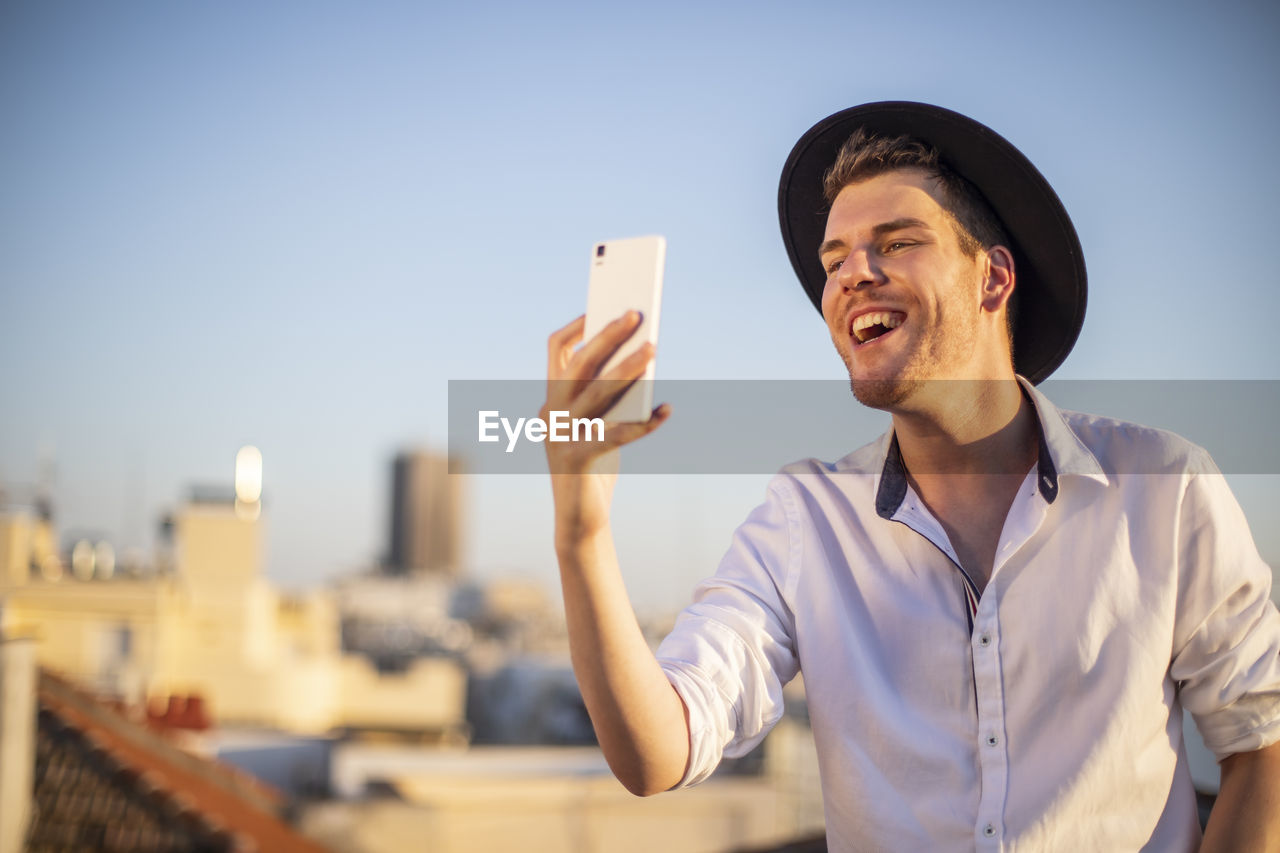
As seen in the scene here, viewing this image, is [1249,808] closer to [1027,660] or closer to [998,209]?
[1027,660]

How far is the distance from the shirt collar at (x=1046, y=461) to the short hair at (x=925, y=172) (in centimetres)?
37

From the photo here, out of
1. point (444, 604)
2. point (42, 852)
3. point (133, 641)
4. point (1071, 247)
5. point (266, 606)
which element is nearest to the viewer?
point (1071, 247)

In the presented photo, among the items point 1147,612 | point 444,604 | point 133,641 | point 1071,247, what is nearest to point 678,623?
point 1147,612

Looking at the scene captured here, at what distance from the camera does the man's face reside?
195 cm

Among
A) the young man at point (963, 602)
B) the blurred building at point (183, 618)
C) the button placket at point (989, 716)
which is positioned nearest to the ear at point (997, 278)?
the young man at point (963, 602)

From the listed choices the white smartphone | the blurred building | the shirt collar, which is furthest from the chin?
the blurred building

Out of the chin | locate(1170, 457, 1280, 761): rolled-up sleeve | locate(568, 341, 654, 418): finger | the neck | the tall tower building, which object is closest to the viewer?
locate(568, 341, 654, 418): finger

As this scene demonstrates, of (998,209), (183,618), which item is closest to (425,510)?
(183,618)

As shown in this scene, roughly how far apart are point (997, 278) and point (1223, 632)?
850mm

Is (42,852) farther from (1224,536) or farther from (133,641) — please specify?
(133,641)

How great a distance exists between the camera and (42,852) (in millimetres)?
6785

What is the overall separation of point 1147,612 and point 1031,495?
292 millimetres

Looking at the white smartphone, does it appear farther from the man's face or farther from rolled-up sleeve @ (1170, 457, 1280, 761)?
rolled-up sleeve @ (1170, 457, 1280, 761)

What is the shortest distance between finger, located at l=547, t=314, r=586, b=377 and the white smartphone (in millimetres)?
14
